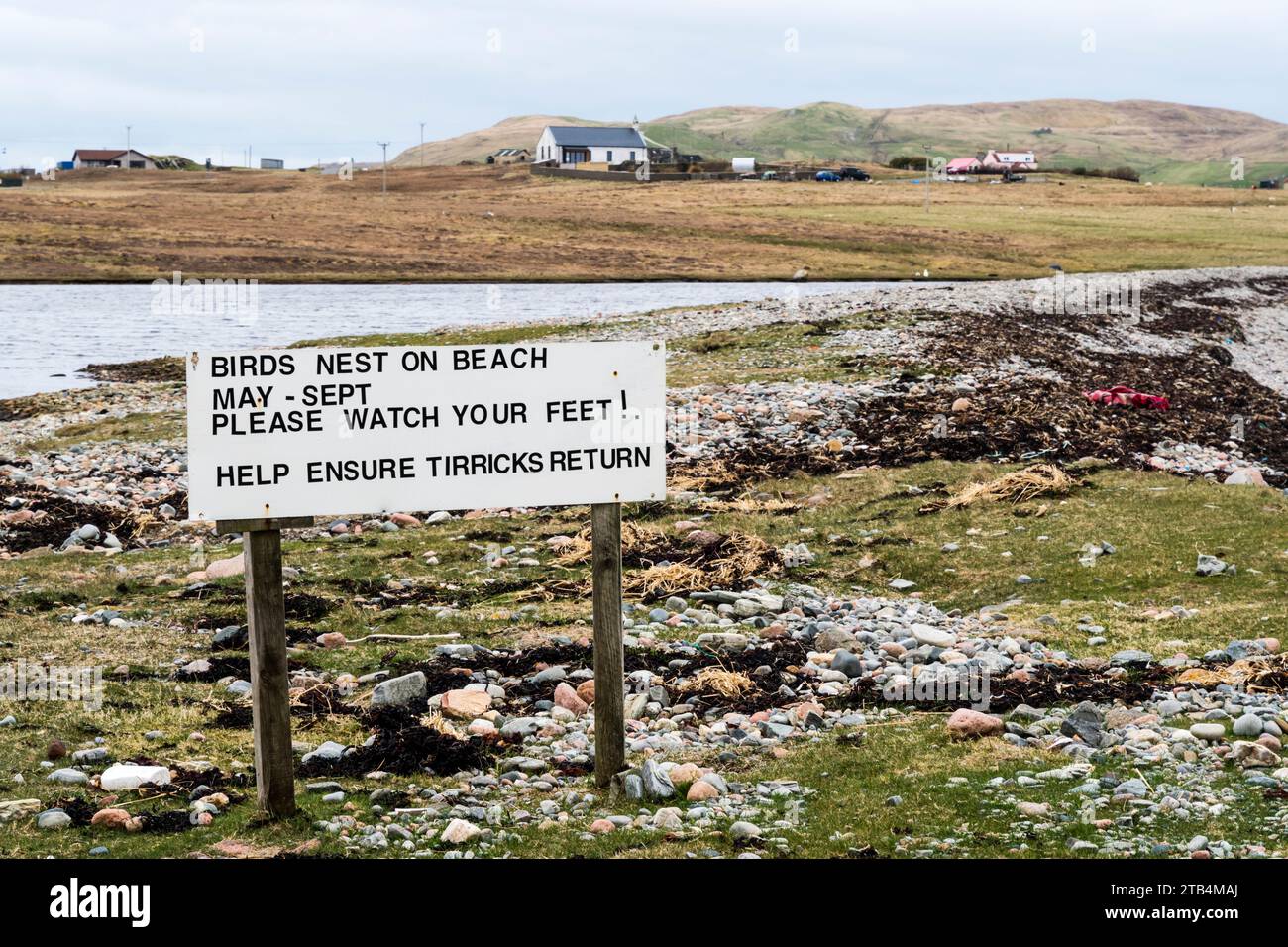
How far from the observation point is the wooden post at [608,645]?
852 cm

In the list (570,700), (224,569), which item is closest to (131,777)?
(570,700)

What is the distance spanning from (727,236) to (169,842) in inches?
3428

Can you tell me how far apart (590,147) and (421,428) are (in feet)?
539

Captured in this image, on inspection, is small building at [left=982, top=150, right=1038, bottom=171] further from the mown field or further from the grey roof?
the grey roof

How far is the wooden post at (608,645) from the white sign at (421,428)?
285mm

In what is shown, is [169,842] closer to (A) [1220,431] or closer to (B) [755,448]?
(B) [755,448]

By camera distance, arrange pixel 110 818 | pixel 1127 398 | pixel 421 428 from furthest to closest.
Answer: pixel 1127 398 < pixel 421 428 < pixel 110 818

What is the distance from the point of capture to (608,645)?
339 inches
